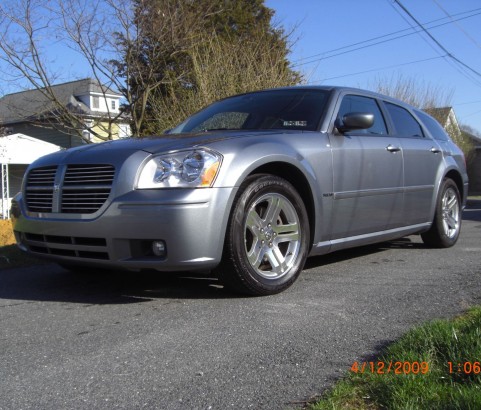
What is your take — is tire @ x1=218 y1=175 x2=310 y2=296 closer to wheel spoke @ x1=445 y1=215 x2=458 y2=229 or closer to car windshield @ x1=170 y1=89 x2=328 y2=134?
car windshield @ x1=170 y1=89 x2=328 y2=134

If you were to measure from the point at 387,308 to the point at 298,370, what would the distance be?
1239 mm

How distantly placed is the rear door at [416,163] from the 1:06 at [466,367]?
308 centimetres

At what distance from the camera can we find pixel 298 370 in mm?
2527

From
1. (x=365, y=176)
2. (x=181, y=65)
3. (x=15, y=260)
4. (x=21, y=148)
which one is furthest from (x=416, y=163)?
(x=21, y=148)

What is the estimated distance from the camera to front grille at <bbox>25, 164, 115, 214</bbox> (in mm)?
3646

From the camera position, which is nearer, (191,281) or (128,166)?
(128,166)

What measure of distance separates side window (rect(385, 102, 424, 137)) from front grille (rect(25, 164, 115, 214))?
126 inches

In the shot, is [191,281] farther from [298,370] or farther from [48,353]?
[298,370]

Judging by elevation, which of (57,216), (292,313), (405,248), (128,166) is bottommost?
(405,248)

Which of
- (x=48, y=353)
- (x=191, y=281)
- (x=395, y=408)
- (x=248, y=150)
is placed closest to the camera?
(x=395, y=408)

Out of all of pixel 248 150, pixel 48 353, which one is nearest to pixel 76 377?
pixel 48 353

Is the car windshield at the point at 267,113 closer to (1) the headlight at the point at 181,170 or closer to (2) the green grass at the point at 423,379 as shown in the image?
(1) the headlight at the point at 181,170

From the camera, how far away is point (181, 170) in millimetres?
3539

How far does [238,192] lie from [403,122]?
2.85m
